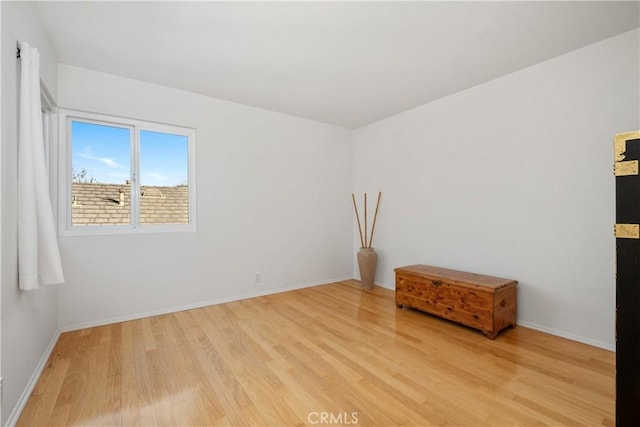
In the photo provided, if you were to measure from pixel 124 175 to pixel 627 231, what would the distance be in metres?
3.97

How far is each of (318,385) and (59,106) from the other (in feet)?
11.1

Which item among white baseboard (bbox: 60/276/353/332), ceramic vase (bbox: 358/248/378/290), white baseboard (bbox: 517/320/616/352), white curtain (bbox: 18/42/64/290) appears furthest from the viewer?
ceramic vase (bbox: 358/248/378/290)

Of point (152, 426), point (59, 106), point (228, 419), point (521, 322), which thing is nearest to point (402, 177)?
point (521, 322)

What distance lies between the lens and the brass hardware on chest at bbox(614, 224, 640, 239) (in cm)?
121

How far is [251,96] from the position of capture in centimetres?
350

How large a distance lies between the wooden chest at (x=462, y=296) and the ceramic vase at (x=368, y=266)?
31.9 inches

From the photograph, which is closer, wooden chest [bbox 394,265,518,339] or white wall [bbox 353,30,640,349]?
white wall [bbox 353,30,640,349]

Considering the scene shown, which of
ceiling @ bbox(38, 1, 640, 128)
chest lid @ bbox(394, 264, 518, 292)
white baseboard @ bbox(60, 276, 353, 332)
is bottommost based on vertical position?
white baseboard @ bbox(60, 276, 353, 332)

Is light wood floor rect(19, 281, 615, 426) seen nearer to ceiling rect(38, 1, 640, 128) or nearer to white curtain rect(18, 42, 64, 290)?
white curtain rect(18, 42, 64, 290)

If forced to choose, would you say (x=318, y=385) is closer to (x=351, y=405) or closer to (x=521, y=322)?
(x=351, y=405)

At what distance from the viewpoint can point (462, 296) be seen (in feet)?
9.06

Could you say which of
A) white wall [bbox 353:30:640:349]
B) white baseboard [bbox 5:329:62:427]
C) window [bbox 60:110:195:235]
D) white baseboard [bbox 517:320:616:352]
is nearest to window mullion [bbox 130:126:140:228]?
window [bbox 60:110:195:235]

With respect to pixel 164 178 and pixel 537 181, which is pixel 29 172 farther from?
pixel 537 181

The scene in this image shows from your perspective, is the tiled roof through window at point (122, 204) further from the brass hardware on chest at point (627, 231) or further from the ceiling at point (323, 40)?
the brass hardware on chest at point (627, 231)
